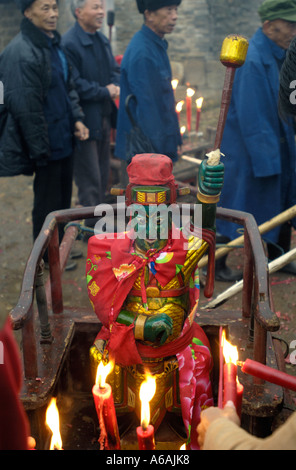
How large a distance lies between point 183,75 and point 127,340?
11.2 metres

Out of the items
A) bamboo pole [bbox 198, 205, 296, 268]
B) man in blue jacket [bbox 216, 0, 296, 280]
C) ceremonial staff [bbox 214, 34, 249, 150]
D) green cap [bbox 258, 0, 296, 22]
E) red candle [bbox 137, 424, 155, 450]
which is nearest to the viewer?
red candle [bbox 137, 424, 155, 450]

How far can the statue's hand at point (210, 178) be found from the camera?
8.02 feet

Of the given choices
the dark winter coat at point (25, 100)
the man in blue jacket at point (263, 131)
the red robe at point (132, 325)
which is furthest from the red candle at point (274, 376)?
the dark winter coat at point (25, 100)

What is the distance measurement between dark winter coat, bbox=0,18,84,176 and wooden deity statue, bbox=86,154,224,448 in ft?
6.99

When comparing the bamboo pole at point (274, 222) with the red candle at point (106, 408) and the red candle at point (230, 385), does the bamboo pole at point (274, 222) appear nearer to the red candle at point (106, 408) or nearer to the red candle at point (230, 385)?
the red candle at point (106, 408)

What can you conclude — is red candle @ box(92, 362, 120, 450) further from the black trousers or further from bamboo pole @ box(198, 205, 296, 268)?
the black trousers

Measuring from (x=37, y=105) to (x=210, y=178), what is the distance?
2677mm

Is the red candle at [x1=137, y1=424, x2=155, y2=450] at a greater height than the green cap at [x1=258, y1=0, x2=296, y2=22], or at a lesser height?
lesser

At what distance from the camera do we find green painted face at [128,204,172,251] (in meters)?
2.67

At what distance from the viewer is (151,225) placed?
2670 mm

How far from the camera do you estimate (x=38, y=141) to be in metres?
4.70

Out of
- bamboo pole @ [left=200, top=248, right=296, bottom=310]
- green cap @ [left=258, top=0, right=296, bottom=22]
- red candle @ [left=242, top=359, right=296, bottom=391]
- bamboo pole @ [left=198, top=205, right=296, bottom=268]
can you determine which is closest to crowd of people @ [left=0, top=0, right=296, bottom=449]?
green cap @ [left=258, top=0, right=296, bottom=22]

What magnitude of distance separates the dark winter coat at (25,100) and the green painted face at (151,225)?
230cm
